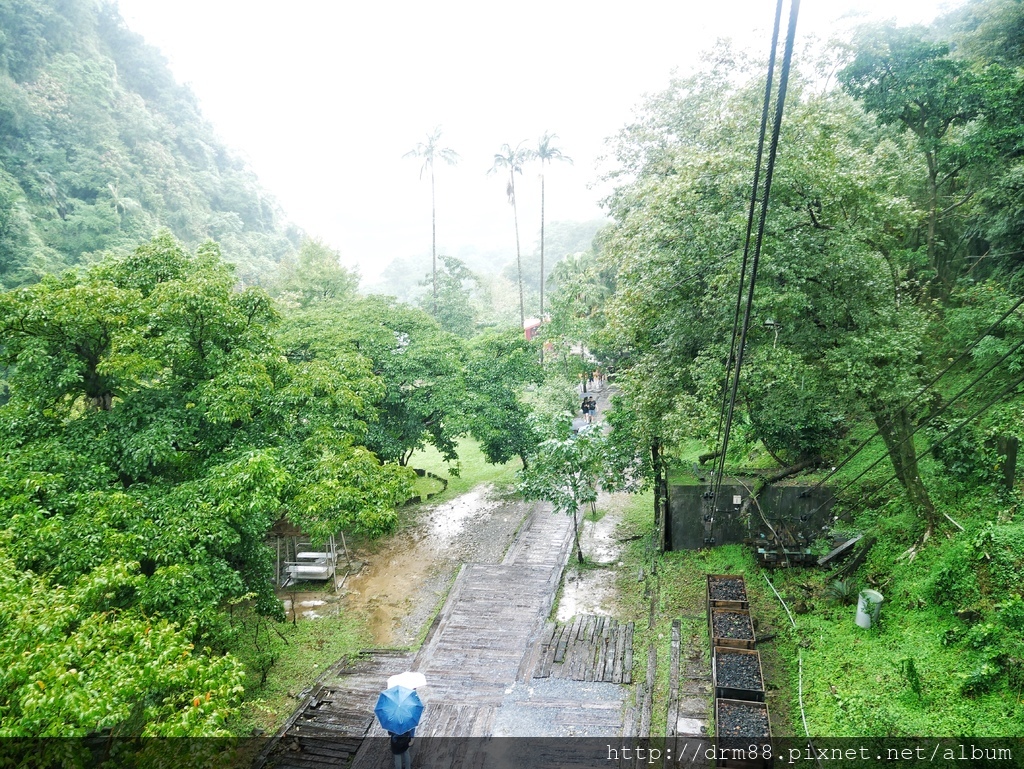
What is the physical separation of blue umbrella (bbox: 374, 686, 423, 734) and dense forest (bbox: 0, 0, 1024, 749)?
1.88 metres

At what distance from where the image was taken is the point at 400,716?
775cm

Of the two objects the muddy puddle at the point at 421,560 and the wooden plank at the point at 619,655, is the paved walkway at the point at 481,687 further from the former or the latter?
the muddy puddle at the point at 421,560

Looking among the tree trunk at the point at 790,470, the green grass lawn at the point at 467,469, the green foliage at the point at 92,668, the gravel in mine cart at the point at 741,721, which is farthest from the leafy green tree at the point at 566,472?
the green foliage at the point at 92,668

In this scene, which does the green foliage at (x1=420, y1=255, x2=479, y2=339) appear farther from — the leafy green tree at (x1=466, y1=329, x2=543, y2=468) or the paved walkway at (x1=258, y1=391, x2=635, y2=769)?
the paved walkway at (x1=258, y1=391, x2=635, y2=769)

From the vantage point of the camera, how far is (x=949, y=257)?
52.8ft

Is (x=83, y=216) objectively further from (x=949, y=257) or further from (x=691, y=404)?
(x=949, y=257)

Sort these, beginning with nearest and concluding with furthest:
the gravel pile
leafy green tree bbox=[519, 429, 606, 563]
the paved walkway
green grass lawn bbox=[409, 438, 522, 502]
A: the gravel pile < the paved walkway < leafy green tree bbox=[519, 429, 606, 563] < green grass lawn bbox=[409, 438, 522, 502]

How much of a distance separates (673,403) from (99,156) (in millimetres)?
45703

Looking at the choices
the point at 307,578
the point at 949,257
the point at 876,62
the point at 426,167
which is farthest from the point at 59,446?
the point at 426,167

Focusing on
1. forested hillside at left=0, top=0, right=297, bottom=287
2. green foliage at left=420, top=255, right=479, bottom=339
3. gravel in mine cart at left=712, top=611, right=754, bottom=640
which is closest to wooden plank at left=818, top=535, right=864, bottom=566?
gravel in mine cart at left=712, top=611, right=754, bottom=640

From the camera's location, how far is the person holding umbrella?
25.4 ft

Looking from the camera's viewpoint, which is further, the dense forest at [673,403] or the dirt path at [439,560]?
the dirt path at [439,560]

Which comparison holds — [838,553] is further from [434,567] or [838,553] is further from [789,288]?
[434,567]

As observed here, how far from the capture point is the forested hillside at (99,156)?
1359 inches
